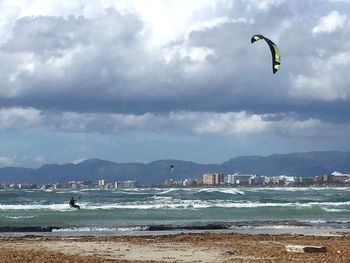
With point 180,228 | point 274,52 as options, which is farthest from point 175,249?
point 180,228


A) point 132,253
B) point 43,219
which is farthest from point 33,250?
point 43,219

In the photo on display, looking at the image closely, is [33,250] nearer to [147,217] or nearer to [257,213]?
[147,217]

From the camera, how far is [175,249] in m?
20.0

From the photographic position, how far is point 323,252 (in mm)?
18266

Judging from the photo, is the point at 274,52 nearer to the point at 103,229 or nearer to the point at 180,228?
the point at 180,228

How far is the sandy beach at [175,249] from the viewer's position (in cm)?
1723

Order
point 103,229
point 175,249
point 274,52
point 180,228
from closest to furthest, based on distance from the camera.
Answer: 1. point 175,249
2. point 274,52
3. point 103,229
4. point 180,228

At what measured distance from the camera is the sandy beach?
56.5ft

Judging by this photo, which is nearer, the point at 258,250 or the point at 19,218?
the point at 258,250

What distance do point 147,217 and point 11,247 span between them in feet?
73.3

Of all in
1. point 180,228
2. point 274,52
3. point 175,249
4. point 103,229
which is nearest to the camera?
point 175,249

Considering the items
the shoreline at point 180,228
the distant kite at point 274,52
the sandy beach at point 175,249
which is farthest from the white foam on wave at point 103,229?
the distant kite at point 274,52

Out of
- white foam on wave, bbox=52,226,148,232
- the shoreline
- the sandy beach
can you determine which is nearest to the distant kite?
the sandy beach

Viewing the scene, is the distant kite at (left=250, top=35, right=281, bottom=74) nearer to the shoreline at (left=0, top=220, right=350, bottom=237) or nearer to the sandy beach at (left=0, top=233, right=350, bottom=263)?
the sandy beach at (left=0, top=233, right=350, bottom=263)
